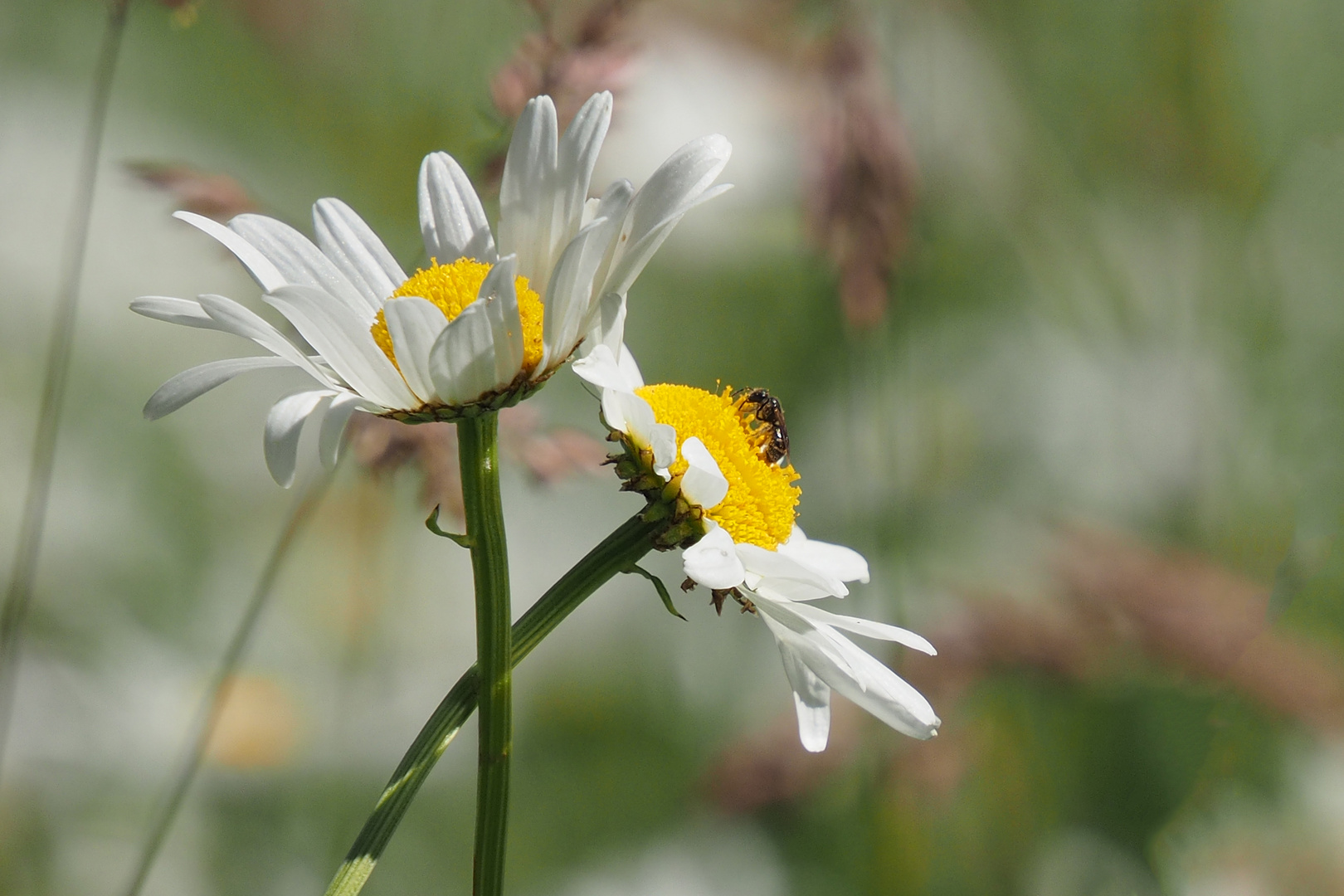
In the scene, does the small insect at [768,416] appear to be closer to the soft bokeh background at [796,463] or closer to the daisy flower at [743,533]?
the daisy flower at [743,533]

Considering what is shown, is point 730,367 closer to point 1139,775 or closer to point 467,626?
point 467,626

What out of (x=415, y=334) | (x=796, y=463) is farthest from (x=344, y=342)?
(x=796, y=463)

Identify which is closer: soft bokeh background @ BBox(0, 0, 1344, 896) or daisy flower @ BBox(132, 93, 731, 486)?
daisy flower @ BBox(132, 93, 731, 486)

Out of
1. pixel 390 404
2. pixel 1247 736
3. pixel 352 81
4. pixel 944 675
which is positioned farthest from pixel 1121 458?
pixel 390 404

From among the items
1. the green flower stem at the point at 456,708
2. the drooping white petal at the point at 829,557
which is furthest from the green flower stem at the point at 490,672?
the drooping white petal at the point at 829,557

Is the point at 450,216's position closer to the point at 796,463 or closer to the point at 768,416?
the point at 768,416

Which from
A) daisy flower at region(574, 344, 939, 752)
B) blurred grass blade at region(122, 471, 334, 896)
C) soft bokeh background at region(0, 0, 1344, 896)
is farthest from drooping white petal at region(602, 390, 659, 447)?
blurred grass blade at region(122, 471, 334, 896)

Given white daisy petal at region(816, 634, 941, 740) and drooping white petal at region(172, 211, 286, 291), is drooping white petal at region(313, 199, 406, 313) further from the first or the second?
white daisy petal at region(816, 634, 941, 740)
